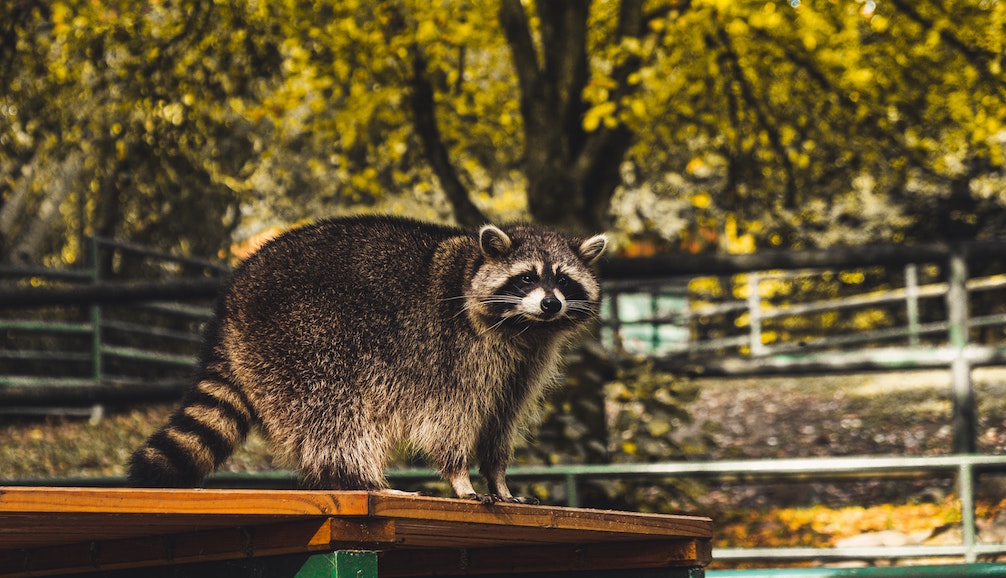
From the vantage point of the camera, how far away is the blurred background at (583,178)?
649 centimetres

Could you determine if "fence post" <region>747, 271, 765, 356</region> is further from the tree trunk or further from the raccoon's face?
the raccoon's face

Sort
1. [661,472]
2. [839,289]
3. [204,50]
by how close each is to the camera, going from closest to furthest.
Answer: [661,472] → [204,50] → [839,289]

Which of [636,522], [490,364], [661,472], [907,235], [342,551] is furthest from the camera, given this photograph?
[907,235]

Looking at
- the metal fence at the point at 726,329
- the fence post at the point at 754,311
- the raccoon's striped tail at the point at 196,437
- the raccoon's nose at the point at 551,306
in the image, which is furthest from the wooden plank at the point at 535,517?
the fence post at the point at 754,311

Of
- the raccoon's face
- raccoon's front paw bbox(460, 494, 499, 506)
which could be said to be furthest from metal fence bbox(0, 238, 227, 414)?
raccoon's front paw bbox(460, 494, 499, 506)

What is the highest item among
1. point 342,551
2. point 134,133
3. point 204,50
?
point 204,50

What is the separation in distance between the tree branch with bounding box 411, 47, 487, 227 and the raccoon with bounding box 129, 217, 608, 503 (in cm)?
480

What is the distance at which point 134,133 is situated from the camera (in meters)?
8.59

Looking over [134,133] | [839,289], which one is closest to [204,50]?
[134,133]

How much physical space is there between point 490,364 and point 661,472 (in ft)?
6.24

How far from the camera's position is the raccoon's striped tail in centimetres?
309

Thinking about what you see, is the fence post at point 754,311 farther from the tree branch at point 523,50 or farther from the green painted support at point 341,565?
the green painted support at point 341,565

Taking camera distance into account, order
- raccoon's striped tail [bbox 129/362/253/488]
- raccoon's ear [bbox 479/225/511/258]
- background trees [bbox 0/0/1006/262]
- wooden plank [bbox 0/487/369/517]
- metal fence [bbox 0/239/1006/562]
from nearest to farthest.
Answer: wooden plank [bbox 0/487/369/517]
raccoon's striped tail [bbox 129/362/253/488]
raccoon's ear [bbox 479/225/511/258]
metal fence [bbox 0/239/1006/562]
background trees [bbox 0/0/1006/262]

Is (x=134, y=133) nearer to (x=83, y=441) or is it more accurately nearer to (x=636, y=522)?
(x=83, y=441)
